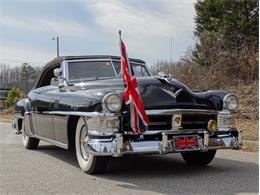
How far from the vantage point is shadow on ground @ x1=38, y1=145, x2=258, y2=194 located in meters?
5.35

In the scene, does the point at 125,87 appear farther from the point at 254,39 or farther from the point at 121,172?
the point at 254,39

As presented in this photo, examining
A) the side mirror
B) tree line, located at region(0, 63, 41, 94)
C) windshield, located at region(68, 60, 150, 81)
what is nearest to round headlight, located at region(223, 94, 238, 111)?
windshield, located at region(68, 60, 150, 81)

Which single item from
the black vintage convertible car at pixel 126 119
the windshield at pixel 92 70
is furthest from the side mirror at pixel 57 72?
the windshield at pixel 92 70

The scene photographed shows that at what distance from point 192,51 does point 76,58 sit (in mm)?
12125

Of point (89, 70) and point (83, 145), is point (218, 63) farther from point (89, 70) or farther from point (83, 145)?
point (83, 145)

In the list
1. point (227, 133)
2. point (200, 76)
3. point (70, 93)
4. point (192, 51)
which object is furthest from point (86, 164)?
point (192, 51)

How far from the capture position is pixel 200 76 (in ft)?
55.8

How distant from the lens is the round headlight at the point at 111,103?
587 cm

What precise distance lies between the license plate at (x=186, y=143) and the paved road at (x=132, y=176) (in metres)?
0.38

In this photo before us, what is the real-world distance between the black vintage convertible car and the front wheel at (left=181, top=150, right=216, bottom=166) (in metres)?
0.02

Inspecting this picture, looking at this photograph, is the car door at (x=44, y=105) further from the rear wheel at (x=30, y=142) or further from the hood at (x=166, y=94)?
the hood at (x=166, y=94)

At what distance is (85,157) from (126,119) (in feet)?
3.07

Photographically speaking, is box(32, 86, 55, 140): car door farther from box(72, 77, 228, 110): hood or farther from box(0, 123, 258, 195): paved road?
box(72, 77, 228, 110): hood

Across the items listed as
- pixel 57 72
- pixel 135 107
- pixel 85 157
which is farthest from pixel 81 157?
pixel 57 72
